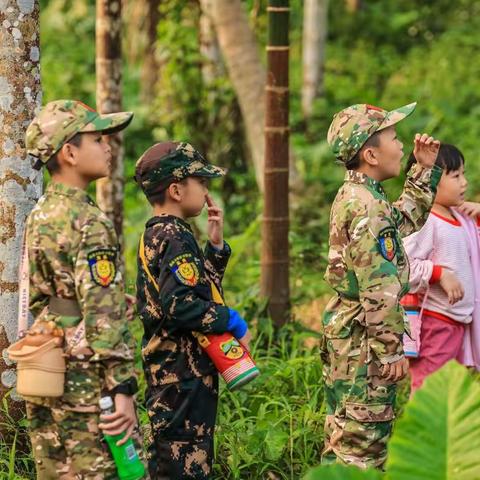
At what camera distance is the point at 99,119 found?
3.61 m

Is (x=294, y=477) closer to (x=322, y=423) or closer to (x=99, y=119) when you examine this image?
(x=322, y=423)

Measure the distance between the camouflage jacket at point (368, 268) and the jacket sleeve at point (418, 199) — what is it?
0.63 feet

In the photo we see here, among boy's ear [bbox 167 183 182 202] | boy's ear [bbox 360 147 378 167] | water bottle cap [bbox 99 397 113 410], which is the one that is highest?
boy's ear [bbox 360 147 378 167]

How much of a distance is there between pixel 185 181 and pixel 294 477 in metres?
1.64

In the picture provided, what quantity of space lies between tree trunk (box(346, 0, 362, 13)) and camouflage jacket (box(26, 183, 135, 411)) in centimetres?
1693

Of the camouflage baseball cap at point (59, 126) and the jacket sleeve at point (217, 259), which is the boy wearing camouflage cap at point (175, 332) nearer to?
the jacket sleeve at point (217, 259)

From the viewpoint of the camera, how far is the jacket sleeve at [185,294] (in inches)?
153

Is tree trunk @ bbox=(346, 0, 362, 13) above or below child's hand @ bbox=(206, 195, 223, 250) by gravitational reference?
above

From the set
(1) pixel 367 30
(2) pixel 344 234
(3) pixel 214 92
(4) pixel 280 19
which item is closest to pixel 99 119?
(2) pixel 344 234

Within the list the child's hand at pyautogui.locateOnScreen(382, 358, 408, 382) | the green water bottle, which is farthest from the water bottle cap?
the child's hand at pyautogui.locateOnScreen(382, 358, 408, 382)

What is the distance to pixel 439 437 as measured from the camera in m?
2.78

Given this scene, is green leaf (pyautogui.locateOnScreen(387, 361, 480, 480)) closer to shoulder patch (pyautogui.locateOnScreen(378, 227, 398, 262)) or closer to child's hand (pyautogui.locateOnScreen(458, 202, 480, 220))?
shoulder patch (pyautogui.locateOnScreen(378, 227, 398, 262))

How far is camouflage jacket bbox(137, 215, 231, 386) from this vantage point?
3.91m

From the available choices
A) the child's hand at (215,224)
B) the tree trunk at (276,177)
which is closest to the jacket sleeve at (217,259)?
the child's hand at (215,224)
